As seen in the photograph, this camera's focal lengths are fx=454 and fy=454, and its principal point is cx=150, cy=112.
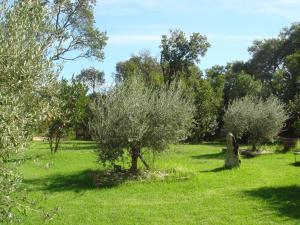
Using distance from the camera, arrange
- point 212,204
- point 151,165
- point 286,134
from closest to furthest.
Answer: point 212,204 < point 151,165 < point 286,134

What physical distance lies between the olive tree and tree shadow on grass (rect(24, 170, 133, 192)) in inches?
28.0

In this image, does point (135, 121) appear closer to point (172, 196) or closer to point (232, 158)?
point (172, 196)

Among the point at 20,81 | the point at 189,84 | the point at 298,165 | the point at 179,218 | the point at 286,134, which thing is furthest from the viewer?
the point at 189,84

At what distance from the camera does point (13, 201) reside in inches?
224

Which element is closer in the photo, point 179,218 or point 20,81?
point 20,81

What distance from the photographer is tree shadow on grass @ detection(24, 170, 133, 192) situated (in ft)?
51.2

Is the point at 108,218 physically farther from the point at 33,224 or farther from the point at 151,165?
the point at 151,165

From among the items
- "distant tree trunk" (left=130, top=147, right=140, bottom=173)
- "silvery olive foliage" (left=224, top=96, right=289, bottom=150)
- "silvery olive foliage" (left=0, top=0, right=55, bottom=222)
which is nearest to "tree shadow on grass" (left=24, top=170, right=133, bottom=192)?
"distant tree trunk" (left=130, top=147, right=140, bottom=173)

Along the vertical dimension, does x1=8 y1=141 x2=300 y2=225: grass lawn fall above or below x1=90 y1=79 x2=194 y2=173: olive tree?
below

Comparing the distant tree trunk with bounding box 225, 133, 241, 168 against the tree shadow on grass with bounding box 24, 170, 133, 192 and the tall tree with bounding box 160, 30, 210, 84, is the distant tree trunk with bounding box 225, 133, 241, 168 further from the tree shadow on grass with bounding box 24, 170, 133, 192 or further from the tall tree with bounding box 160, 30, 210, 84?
the tall tree with bounding box 160, 30, 210, 84

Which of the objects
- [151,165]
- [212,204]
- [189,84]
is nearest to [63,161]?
[151,165]

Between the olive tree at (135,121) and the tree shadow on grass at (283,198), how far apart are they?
456cm

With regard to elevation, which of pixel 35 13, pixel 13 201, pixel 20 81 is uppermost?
pixel 35 13

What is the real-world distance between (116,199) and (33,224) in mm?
3671
